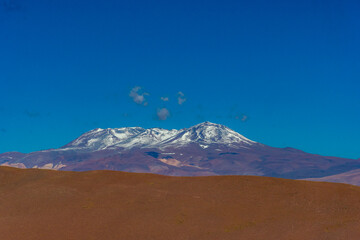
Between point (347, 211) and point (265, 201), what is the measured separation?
793 centimetres

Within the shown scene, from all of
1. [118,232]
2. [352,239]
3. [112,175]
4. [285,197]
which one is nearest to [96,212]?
[118,232]

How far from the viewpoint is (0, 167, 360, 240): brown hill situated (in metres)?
35.8

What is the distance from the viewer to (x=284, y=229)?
36188mm

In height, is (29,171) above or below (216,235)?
above

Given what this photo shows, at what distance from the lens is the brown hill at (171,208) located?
1409 inches

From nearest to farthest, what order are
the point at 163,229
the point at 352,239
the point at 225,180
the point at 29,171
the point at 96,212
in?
the point at 352,239 → the point at 163,229 → the point at 96,212 → the point at 225,180 → the point at 29,171

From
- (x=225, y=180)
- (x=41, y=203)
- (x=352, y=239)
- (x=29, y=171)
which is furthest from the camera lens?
(x=29, y=171)

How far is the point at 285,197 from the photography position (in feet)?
143

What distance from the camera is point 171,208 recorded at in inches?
1594

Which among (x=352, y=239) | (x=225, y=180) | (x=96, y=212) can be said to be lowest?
(x=352, y=239)

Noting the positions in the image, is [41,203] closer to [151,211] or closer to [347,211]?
[151,211]

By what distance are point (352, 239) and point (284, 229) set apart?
5.56 metres

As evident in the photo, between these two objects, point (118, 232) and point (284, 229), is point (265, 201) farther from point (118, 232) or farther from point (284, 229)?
point (118, 232)

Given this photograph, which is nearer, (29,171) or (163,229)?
(163,229)
